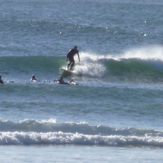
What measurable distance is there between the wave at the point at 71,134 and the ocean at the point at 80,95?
0.09 ft

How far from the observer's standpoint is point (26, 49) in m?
33.2

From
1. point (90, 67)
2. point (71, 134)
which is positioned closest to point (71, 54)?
point (90, 67)

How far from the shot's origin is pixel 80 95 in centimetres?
2195

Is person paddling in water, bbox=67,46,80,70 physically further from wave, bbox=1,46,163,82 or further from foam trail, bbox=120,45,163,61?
foam trail, bbox=120,45,163,61

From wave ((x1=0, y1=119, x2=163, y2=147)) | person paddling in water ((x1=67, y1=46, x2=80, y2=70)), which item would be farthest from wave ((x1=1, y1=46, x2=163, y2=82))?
wave ((x1=0, y1=119, x2=163, y2=147))

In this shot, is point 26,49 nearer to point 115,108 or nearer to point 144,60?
point 144,60

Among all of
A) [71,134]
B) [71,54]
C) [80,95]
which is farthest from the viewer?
[71,54]

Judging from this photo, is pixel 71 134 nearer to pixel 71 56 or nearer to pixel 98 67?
pixel 71 56

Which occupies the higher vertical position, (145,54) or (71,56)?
(145,54)

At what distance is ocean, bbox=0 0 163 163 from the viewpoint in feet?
49.4

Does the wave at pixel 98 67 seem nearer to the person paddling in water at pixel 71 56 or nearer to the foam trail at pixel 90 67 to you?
the foam trail at pixel 90 67

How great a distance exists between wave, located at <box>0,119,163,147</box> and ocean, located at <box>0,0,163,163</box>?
0.03 m

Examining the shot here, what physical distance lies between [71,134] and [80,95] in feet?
19.9

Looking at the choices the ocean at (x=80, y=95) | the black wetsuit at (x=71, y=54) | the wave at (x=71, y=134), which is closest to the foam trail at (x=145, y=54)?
the ocean at (x=80, y=95)
